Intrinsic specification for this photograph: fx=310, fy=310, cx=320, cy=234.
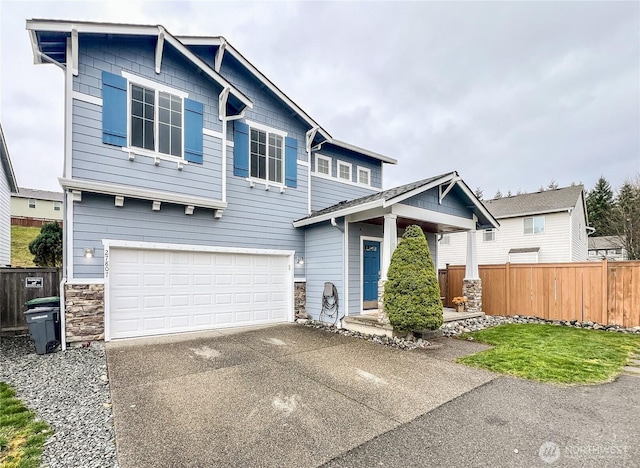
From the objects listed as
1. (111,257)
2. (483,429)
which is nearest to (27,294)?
(111,257)

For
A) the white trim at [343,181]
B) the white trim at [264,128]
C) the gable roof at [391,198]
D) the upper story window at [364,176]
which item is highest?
the white trim at [264,128]

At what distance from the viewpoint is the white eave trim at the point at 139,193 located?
20.9 feet

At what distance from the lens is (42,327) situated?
609 centimetres

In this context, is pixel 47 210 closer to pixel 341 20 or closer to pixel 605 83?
pixel 341 20

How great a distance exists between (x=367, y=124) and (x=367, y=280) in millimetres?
15534

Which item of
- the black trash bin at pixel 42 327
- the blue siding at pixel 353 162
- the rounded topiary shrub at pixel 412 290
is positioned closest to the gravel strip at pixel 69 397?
the black trash bin at pixel 42 327

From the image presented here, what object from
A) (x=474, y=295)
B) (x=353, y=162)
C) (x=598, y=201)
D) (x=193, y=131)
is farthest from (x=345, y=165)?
(x=598, y=201)

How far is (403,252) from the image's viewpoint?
735 cm

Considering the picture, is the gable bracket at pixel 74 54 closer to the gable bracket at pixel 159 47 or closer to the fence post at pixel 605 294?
the gable bracket at pixel 159 47

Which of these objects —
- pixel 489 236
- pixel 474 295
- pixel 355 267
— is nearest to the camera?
pixel 355 267

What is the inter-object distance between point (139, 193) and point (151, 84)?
9.00 ft

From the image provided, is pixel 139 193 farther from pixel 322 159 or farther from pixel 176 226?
pixel 322 159

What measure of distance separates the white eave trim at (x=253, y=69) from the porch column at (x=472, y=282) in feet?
19.8

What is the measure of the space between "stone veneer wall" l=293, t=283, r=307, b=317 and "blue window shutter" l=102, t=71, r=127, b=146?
5963mm
